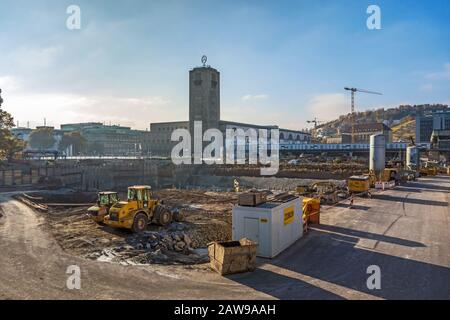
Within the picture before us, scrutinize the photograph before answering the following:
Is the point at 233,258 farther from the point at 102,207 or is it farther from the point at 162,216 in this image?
the point at 102,207

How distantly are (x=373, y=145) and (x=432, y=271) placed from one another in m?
33.6

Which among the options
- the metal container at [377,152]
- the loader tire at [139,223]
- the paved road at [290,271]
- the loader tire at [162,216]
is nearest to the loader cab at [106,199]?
the loader tire at [139,223]

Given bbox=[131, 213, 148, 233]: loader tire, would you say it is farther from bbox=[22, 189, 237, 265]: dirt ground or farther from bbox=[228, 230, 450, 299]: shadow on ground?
bbox=[228, 230, 450, 299]: shadow on ground

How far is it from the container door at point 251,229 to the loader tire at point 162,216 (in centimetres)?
709

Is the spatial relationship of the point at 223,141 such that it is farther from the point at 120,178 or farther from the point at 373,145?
the point at 373,145

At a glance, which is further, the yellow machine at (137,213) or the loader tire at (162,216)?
the loader tire at (162,216)

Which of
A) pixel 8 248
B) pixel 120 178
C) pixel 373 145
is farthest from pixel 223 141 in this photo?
pixel 8 248

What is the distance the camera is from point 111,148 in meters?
151

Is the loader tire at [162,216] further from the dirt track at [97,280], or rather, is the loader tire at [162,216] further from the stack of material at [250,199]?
the stack of material at [250,199]

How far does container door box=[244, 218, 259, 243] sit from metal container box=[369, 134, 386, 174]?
34.1 m

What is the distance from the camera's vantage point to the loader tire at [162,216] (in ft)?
67.7

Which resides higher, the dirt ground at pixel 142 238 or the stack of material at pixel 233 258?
the stack of material at pixel 233 258

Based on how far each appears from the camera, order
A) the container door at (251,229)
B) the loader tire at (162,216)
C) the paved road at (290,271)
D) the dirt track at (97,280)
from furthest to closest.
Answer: the loader tire at (162,216), the container door at (251,229), the paved road at (290,271), the dirt track at (97,280)

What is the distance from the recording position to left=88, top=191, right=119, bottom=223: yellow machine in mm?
20500
